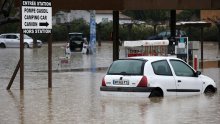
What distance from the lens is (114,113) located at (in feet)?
51.3

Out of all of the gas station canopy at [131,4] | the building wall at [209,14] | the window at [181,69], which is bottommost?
the window at [181,69]

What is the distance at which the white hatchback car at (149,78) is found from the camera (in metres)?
18.4

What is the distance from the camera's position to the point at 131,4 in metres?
29.1

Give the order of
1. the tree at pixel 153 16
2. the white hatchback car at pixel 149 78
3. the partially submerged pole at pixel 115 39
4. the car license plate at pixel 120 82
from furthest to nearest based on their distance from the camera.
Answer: the tree at pixel 153 16 → the partially submerged pole at pixel 115 39 → the car license plate at pixel 120 82 → the white hatchback car at pixel 149 78

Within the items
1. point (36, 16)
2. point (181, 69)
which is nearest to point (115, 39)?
point (36, 16)

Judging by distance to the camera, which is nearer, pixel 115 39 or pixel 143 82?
pixel 143 82

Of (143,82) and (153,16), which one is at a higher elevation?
(153,16)

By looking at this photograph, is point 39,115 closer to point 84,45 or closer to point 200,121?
point 200,121

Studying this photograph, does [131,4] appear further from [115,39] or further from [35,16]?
[35,16]

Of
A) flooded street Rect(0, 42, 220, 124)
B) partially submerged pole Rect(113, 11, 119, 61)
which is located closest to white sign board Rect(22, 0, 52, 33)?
flooded street Rect(0, 42, 220, 124)

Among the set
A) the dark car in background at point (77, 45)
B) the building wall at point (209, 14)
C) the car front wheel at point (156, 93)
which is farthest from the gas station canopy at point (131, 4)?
the building wall at point (209, 14)

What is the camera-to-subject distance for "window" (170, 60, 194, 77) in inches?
770

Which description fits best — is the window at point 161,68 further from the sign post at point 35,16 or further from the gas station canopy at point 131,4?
the gas station canopy at point 131,4

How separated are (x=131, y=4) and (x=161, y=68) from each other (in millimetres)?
10447
